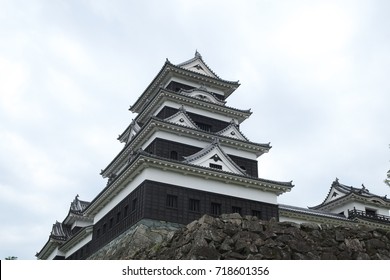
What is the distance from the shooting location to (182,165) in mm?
26188

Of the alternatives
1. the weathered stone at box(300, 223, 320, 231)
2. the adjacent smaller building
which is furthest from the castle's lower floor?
the weathered stone at box(300, 223, 320, 231)

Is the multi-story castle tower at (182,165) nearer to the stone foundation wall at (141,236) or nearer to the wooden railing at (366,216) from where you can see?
the stone foundation wall at (141,236)

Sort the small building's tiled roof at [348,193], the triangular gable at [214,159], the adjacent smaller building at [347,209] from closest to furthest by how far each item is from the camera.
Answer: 1. the triangular gable at [214,159]
2. the adjacent smaller building at [347,209]
3. the small building's tiled roof at [348,193]

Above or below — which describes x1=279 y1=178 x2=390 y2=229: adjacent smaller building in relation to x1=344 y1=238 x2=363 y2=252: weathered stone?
above

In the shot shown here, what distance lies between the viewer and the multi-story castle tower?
2589 centimetres

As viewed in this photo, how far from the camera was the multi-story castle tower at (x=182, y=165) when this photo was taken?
25891 millimetres

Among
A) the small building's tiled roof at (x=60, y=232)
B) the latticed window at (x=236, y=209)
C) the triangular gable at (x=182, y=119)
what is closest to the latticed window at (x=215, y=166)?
the latticed window at (x=236, y=209)

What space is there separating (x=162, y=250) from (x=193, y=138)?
45.2 ft

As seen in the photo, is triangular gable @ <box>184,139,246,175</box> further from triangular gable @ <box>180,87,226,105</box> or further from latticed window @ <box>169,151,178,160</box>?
triangular gable @ <box>180,87,226,105</box>

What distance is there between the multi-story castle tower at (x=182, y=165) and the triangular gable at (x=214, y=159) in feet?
0.21

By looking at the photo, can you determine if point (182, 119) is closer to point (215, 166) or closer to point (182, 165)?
point (215, 166)

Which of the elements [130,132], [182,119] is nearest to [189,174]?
[182,119]

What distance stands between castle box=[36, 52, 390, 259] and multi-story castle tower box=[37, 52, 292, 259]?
6cm
